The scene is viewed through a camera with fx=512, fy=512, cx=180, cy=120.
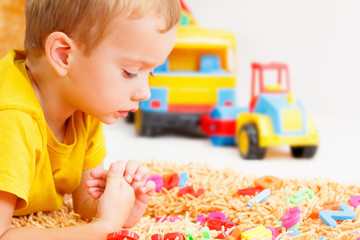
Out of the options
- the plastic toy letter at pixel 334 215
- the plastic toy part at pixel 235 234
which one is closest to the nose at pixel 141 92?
the plastic toy part at pixel 235 234

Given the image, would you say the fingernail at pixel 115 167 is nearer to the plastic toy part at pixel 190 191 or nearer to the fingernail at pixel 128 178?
the fingernail at pixel 128 178

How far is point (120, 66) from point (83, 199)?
0.33 m

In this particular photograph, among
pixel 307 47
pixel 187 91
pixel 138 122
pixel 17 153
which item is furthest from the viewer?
pixel 307 47

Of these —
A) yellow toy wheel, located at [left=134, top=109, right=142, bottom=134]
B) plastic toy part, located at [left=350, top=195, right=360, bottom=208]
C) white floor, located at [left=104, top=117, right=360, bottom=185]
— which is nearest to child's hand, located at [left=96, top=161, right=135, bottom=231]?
→ plastic toy part, located at [left=350, top=195, right=360, bottom=208]

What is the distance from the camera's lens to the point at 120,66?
69 centimetres

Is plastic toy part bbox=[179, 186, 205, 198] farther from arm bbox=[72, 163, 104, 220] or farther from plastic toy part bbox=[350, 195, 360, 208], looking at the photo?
plastic toy part bbox=[350, 195, 360, 208]

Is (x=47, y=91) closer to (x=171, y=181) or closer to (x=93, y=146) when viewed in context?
(x=93, y=146)

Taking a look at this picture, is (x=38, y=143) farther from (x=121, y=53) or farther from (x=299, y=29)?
(x=299, y=29)

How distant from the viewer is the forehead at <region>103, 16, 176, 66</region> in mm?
667

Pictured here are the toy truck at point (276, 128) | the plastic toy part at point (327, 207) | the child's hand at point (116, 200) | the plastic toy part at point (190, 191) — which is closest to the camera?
the child's hand at point (116, 200)

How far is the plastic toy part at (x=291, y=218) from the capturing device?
2.65 ft

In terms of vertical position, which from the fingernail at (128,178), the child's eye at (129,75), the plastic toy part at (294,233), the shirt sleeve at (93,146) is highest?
the child's eye at (129,75)

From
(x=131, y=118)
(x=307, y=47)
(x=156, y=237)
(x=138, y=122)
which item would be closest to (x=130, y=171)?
(x=156, y=237)

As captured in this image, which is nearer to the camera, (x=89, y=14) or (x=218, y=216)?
(x=89, y=14)
